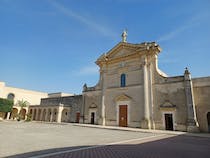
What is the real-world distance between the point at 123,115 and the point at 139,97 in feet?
11.9

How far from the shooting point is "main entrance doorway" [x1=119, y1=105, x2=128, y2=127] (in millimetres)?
22339

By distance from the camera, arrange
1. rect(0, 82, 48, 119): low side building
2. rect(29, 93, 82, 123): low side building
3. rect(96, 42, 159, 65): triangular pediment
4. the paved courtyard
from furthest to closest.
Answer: rect(0, 82, 48, 119): low side building, rect(29, 93, 82, 123): low side building, rect(96, 42, 159, 65): triangular pediment, the paved courtyard

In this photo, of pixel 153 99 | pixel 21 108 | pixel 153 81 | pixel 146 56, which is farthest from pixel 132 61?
pixel 21 108

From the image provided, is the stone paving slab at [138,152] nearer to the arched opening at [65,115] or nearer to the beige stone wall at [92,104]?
the beige stone wall at [92,104]

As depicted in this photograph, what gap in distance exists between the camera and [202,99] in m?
17.8

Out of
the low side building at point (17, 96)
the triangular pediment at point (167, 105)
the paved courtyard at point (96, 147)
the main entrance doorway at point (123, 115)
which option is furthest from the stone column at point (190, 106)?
the low side building at point (17, 96)

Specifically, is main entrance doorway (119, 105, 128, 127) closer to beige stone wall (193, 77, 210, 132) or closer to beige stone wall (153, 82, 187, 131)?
beige stone wall (153, 82, 187, 131)

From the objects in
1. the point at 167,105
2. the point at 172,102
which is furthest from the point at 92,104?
the point at 172,102

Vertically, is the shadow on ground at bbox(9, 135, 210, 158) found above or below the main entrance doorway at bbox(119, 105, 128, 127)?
below

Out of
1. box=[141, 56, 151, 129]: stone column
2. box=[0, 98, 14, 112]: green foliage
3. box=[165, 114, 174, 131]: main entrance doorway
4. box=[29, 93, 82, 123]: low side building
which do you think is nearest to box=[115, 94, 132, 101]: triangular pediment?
box=[141, 56, 151, 129]: stone column

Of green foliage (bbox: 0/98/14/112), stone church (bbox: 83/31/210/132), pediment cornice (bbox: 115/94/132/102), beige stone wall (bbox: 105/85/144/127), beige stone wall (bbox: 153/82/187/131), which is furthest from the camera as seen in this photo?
green foliage (bbox: 0/98/14/112)

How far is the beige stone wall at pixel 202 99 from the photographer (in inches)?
679

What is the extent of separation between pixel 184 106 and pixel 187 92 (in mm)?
1637

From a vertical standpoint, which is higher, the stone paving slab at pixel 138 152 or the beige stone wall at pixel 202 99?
the beige stone wall at pixel 202 99
